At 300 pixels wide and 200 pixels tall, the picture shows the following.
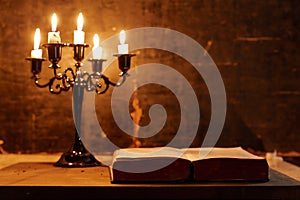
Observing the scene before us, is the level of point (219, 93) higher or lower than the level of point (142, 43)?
lower

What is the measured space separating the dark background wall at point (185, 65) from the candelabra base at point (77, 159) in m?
0.23

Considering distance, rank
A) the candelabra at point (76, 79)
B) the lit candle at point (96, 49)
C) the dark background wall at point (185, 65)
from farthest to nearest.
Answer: the dark background wall at point (185, 65), the lit candle at point (96, 49), the candelabra at point (76, 79)

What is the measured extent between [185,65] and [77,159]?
1.49ft

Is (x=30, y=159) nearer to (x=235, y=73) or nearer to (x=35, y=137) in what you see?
(x=35, y=137)

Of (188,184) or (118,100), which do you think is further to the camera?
(118,100)

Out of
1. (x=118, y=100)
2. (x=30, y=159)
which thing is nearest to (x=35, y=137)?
(x=30, y=159)

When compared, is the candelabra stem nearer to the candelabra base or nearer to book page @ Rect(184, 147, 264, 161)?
the candelabra base

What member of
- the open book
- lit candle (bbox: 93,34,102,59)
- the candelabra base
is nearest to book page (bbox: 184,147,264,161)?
the open book

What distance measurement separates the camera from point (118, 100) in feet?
4.81

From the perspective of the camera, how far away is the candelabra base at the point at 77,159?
122 centimetres

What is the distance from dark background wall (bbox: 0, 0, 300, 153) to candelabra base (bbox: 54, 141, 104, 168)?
23 centimetres

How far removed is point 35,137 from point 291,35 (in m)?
0.83

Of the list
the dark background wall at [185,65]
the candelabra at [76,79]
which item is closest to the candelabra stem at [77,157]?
the candelabra at [76,79]
